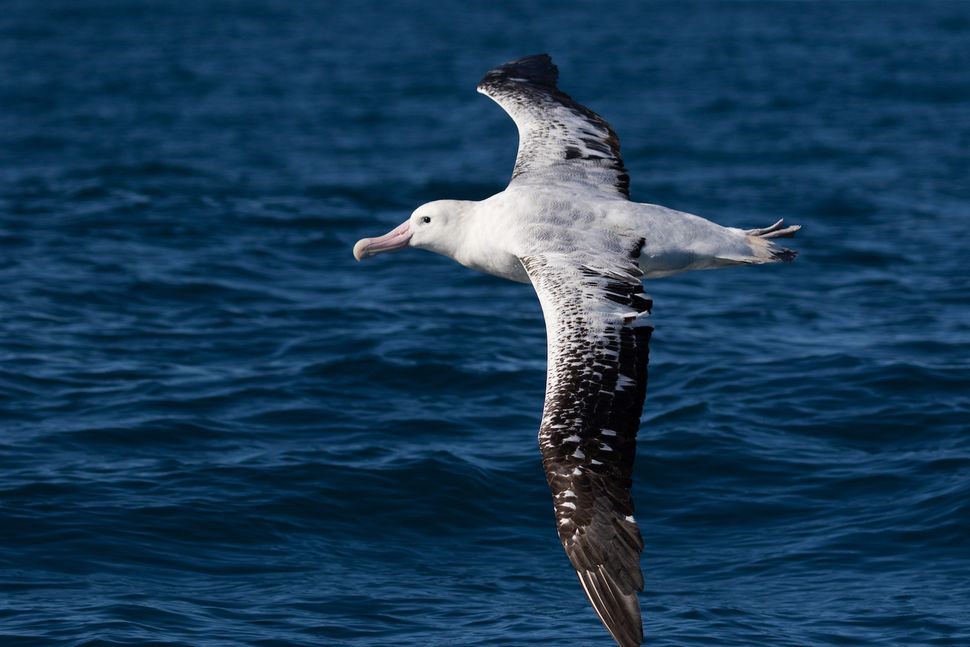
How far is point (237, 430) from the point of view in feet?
40.5

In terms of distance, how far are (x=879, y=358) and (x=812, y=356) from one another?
0.65 m

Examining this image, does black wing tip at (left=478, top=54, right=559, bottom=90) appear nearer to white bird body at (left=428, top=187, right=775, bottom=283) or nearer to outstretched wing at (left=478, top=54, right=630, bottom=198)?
outstretched wing at (left=478, top=54, right=630, bottom=198)

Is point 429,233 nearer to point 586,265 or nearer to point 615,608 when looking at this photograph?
point 586,265

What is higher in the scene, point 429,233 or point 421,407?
point 429,233

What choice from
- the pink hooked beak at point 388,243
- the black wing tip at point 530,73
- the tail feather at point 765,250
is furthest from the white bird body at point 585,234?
the black wing tip at point 530,73

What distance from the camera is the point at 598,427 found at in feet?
26.5

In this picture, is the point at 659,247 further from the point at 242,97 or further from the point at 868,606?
the point at 242,97

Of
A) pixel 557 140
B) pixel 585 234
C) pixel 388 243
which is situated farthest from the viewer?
pixel 557 140

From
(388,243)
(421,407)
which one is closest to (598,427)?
(388,243)

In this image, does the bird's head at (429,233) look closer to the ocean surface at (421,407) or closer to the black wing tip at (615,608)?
the ocean surface at (421,407)

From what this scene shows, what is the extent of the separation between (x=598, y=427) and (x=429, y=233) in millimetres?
2910

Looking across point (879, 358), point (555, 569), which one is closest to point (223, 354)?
point (555, 569)

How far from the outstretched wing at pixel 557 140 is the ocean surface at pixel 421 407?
2.50 meters

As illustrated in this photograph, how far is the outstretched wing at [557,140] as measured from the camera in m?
10.9
